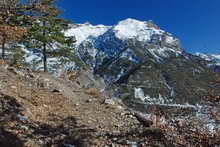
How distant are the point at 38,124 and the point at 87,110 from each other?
12.9ft

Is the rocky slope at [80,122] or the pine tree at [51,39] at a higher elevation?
the pine tree at [51,39]

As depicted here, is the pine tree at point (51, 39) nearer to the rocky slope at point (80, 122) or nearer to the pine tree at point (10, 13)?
the rocky slope at point (80, 122)

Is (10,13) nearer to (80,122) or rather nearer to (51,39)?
(80,122)

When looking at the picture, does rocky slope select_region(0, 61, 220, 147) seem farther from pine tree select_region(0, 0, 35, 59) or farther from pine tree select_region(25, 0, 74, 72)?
pine tree select_region(25, 0, 74, 72)

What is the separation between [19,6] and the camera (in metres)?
11.2

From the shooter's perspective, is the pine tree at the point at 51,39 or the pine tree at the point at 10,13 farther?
the pine tree at the point at 51,39

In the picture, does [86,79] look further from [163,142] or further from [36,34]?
[163,142]

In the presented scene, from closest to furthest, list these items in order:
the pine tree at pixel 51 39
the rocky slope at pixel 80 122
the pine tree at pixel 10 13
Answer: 1. the rocky slope at pixel 80 122
2. the pine tree at pixel 10 13
3. the pine tree at pixel 51 39

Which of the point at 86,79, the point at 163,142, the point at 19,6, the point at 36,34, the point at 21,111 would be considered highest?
the point at 36,34

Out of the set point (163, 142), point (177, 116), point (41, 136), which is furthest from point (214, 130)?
point (41, 136)

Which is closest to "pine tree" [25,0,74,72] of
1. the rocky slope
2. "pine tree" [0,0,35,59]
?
the rocky slope

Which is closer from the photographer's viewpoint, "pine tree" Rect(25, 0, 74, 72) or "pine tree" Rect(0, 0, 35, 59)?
"pine tree" Rect(0, 0, 35, 59)

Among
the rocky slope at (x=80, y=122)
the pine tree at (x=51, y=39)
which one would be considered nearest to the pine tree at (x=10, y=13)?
the rocky slope at (x=80, y=122)

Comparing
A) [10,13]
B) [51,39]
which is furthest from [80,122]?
[51,39]
